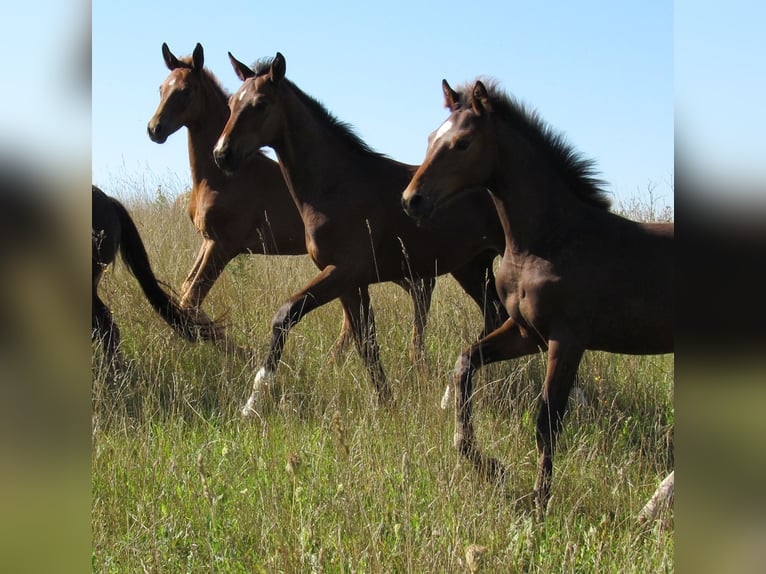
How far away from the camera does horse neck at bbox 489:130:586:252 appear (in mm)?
3697

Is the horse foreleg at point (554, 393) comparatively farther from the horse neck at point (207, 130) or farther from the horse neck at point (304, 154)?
the horse neck at point (207, 130)

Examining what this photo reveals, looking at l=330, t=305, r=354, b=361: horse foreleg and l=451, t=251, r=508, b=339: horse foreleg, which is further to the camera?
l=451, t=251, r=508, b=339: horse foreleg

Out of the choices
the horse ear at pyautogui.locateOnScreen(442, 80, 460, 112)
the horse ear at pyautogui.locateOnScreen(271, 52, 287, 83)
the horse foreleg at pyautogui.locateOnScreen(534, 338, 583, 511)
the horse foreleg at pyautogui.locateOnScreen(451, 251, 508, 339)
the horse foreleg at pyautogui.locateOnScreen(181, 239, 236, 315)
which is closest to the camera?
the horse foreleg at pyautogui.locateOnScreen(534, 338, 583, 511)

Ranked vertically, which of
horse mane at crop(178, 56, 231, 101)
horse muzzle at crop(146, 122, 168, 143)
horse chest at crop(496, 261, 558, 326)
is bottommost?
horse chest at crop(496, 261, 558, 326)

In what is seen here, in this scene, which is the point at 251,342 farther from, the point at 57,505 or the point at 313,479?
the point at 57,505

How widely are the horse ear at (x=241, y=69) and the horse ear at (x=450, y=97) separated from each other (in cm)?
201

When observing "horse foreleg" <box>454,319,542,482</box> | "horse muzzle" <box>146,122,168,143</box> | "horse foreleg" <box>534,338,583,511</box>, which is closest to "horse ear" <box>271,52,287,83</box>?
"horse muzzle" <box>146,122,168,143</box>

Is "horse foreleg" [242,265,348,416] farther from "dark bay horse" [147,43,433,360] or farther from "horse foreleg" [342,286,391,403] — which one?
"dark bay horse" [147,43,433,360]

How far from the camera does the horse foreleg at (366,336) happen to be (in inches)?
199

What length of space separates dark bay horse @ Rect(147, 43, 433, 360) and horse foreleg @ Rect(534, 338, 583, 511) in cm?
350

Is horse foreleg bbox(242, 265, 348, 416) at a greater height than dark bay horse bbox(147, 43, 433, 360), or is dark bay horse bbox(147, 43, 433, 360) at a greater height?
dark bay horse bbox(147, 43, 433, 360)

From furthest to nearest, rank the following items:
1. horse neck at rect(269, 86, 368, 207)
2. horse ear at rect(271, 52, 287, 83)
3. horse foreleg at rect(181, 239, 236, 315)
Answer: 1. horse foreleg at rect(181, 239, 236, 315)
2. horse neck at rect(269, 86, 368, 207)
3. horse ear at rect(271, 52, 287, 83)

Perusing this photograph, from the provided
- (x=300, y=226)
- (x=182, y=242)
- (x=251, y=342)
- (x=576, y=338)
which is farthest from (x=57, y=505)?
(x=182, y=242)

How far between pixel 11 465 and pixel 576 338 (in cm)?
306
